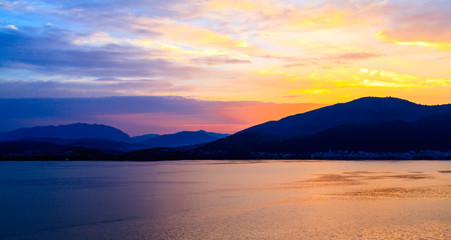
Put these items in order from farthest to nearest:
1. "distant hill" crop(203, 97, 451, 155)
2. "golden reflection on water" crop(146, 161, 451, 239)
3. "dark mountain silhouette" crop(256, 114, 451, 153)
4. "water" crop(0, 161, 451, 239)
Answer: "distant hill" crop(203, 97, 451, 155) < "dark mountain silhouette" crop(256, 114, 451, 153) < "golden reflection on water" crop(146, 161, 451, 239) < "water" crop(0, 161, 451, 239)

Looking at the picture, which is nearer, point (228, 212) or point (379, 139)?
point (228, 212)

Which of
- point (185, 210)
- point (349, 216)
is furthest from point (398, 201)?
point (185, 210)

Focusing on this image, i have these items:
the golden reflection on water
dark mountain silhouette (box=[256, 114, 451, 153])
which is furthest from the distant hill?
the golden reflection on water

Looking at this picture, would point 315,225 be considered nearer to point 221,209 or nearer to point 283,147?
point 221,209

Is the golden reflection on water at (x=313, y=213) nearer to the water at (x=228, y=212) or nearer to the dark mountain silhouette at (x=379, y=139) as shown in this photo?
the water at (x=228, y=212)

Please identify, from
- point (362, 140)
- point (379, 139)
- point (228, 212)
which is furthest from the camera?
point (362, 140)

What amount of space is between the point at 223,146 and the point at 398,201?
141 meters

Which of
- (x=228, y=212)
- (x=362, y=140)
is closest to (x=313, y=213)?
(x=228, y=212)

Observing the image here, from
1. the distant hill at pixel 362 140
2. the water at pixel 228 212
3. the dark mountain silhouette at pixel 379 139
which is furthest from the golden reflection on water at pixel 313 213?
the distant hill at pixel 362 140

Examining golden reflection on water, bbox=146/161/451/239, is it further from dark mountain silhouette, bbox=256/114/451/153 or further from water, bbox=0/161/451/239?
dark mountain silhouette, bbox=256/114/451/153

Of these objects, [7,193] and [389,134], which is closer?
[7,193]

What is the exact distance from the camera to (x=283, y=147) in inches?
6727

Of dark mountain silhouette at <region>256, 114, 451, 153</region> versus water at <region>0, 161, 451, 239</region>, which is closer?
water at <region>0, 161, 451, 239</region>

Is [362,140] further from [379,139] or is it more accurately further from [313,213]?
[313,213]
